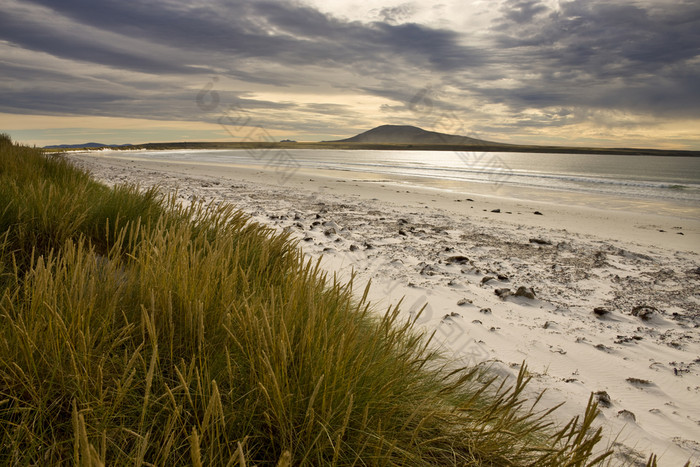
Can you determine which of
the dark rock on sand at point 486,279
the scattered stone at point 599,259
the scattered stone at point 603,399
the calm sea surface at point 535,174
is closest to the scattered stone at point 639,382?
the scattered stone at point 603,399

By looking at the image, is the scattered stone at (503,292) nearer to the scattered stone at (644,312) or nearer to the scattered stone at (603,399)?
the scattered stone at (644,312)

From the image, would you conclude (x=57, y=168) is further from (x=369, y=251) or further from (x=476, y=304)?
(x=476, y=304)

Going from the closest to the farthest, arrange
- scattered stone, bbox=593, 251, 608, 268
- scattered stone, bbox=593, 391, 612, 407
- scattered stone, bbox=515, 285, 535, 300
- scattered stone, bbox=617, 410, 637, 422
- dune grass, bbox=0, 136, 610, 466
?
dune grass, bbox=0, 136, 610, 466 → scattered stone, bbox=617, 410, 637, 422 → scattered stone, bbox=593, 391, 612, 407 → scattered stone, bbox=515, 285, 535, 300 → scattered stone, bbox=593, 251, 608, 268

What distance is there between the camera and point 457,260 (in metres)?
5.62

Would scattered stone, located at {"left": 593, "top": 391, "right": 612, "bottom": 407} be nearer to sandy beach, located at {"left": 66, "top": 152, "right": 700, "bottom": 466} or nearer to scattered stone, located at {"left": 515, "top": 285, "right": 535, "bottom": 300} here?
sandy beach, located at {"left": 66, "top": 152, "right": 700, "bottom": 466}

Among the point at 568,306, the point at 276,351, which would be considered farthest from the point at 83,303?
the point at 568,306

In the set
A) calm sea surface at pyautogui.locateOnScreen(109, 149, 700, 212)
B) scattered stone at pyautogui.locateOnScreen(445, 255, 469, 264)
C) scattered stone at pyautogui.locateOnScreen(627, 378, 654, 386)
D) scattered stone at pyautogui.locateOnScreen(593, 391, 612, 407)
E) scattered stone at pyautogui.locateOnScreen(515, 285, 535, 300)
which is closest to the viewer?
scattered stone at pyautogui.locateOnScreen(593, 391, 612, 407)

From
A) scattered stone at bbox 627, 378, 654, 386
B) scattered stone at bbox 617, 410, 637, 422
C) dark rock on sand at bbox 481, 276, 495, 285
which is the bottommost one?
scattered stone at bbox 617, 410, 637, 422

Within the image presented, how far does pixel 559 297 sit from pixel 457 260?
1.46 meters

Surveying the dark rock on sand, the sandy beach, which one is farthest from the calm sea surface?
the dark rock on sand

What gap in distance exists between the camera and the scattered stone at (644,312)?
3950 mm

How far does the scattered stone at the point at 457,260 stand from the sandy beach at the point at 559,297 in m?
0.03

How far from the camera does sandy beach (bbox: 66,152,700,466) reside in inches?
102

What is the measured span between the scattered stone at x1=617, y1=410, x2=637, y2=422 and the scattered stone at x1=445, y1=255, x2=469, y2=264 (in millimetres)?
3180
